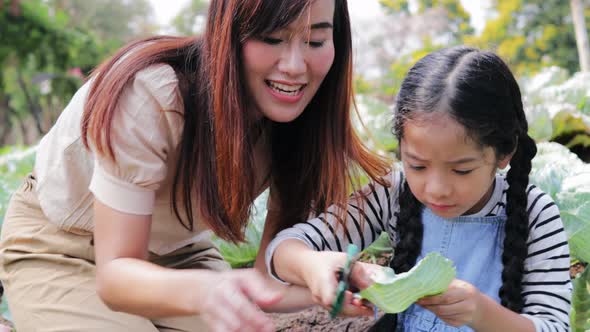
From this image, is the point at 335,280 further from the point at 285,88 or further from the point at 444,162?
the point at 285,88

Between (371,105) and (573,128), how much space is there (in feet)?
4.89

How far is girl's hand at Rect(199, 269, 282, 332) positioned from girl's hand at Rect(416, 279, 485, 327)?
350 mm

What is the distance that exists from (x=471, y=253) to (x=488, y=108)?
350 millimetres

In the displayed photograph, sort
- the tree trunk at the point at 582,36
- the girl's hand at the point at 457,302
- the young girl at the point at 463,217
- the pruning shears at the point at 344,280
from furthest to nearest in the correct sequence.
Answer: the tree trunk at the point at 582,36 < the young girl at the point at 463,217 < the girl's hand at the point at 457,302 < the pruning shears at the point at 344,280

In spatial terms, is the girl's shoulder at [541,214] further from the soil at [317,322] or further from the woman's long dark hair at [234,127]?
the soil at [317,322]

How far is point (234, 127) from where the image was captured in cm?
140

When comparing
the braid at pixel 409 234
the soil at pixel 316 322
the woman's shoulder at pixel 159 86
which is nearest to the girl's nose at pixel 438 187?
the braid at pixel 409 234

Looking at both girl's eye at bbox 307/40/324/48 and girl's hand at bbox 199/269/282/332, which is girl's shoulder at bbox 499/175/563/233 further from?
girl's hand at bbox 199/269/282/332

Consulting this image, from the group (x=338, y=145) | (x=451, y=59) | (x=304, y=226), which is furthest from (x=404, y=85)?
(x=304, y=226)

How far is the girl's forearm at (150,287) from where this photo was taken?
3.46 feet

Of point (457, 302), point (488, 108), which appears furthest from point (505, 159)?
point (457, 302)

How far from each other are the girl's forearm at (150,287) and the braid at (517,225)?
2.26 ft

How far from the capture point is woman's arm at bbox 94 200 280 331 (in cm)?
93

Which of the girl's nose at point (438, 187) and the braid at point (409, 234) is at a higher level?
the girl's nose at point (438, 187)
